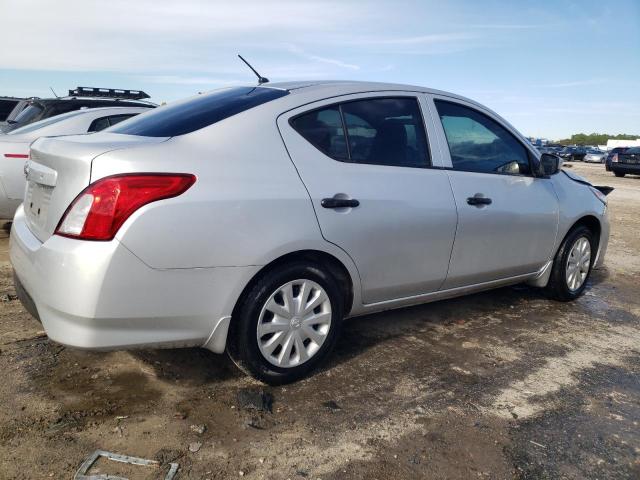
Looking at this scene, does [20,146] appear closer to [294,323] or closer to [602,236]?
[294,323]

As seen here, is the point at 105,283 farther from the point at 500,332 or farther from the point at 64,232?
the point at 500,332

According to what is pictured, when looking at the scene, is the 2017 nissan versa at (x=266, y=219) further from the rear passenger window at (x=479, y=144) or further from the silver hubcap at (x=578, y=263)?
the silver hubcap at (x=578, y=263)

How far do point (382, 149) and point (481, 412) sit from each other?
160cm

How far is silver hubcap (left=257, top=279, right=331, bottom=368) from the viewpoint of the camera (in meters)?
2.92

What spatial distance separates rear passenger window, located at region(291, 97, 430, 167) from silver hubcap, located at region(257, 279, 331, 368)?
2.58ft

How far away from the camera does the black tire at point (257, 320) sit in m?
2.80

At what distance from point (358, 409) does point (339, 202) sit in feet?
3.60

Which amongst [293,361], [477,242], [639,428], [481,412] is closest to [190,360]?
[293,361]

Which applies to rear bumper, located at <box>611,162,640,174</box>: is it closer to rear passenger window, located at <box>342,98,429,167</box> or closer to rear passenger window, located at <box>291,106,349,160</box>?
rear passenger window, located at <box>342,98,429,167</box>

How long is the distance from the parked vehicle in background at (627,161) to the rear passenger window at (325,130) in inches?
897

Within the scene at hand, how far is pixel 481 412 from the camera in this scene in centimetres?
286

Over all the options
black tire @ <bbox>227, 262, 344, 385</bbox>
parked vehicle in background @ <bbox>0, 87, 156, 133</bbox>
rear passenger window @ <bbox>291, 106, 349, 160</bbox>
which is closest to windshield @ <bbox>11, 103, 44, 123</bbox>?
parked vehicle in background @ <bbox>0, 87, 156, 133</bbox>

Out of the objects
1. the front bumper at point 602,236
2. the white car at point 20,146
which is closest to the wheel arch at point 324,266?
the front bumper at point 602,236

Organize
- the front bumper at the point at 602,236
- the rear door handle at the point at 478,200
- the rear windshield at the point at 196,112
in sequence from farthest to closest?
the front bumper at the point at 602,236, the rear door handle at the point at 478,200, the rear windshield at the point at 196,112
